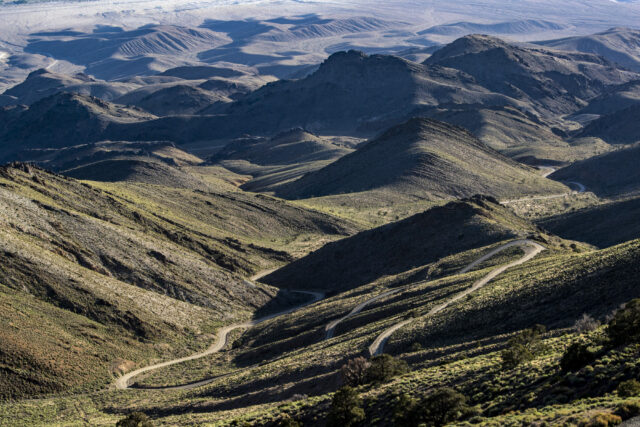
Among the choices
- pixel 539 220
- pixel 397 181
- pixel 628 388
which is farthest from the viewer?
pixel 397 181

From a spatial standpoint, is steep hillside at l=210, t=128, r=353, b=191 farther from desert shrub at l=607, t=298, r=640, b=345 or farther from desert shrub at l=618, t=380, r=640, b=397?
desert shrub at l=618, t=380, r=640, b=397

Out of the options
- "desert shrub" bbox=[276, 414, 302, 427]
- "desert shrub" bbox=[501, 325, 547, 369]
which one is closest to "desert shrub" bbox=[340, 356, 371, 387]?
"desert shrub" bbox=[276, 414, 302, 427]

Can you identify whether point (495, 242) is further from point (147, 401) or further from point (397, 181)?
point (397, 181)

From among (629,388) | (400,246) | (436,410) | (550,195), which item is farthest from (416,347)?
(550,195)

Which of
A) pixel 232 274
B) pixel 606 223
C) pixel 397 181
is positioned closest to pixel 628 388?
pixel 232 274

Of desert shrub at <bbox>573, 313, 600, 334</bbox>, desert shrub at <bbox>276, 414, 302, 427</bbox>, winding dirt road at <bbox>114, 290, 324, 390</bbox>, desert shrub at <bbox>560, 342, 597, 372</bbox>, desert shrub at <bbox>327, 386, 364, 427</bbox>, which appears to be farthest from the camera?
winding dirt road at <bbox>114, 290, 324, 390</bbox>

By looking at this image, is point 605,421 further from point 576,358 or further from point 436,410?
point 436,410
